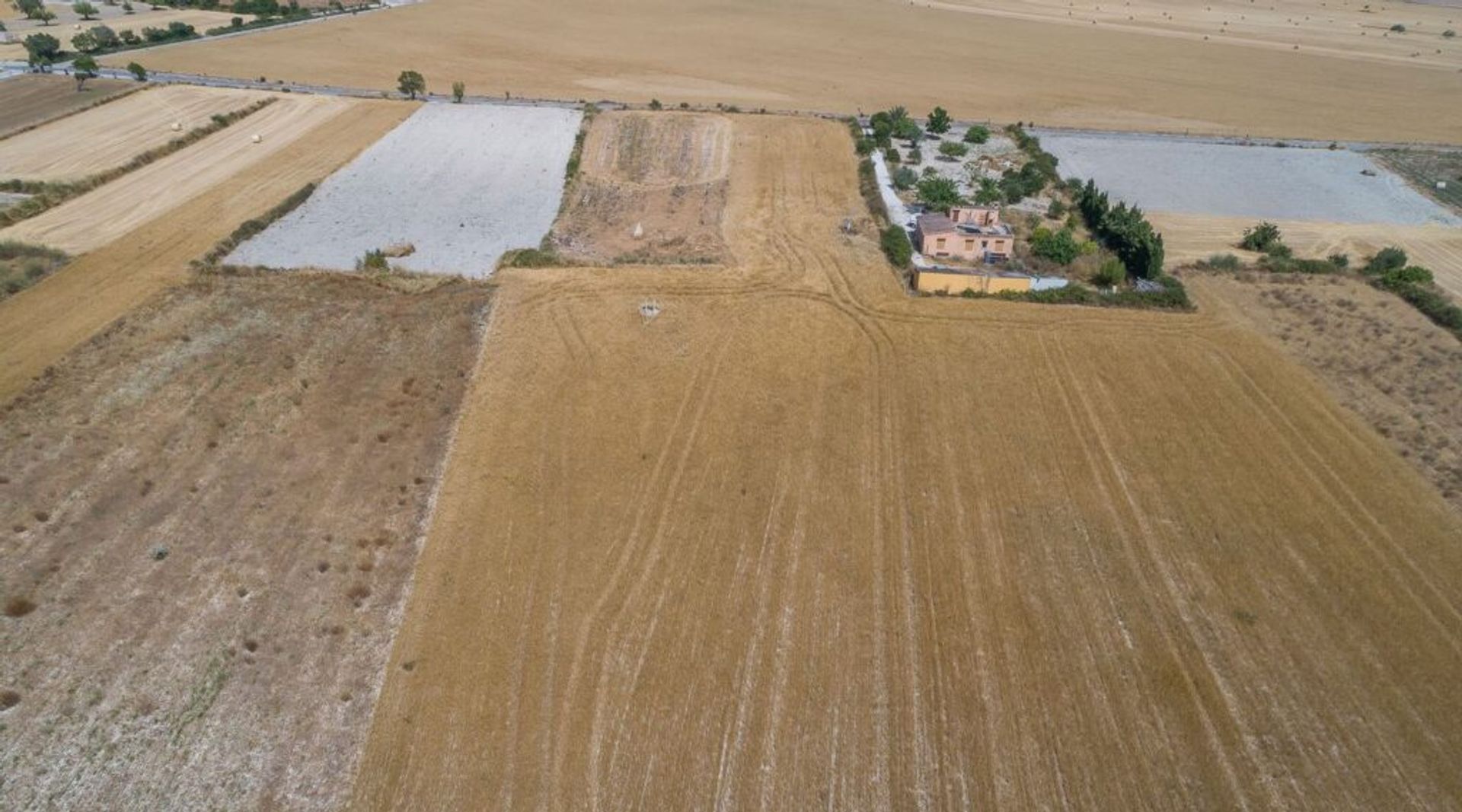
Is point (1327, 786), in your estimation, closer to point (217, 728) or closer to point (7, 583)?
point (217, 728)

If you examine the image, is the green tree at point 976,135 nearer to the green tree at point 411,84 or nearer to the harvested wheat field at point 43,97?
the green tree at point 411,84

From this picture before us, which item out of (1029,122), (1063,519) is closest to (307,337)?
(1063,519)

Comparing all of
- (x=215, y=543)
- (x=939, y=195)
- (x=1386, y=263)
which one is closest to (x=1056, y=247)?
(x=939, y=195)

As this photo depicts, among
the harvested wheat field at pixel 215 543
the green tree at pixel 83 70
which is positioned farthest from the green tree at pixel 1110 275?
the green tree at pixel 83 70

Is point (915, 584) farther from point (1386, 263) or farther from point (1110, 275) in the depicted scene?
point (1386, 263)

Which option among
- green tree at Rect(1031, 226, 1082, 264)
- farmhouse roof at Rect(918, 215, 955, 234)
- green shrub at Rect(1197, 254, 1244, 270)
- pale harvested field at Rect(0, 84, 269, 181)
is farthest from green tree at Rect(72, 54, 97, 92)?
green shrub at Rect(1197, 254, 1244, 270)
